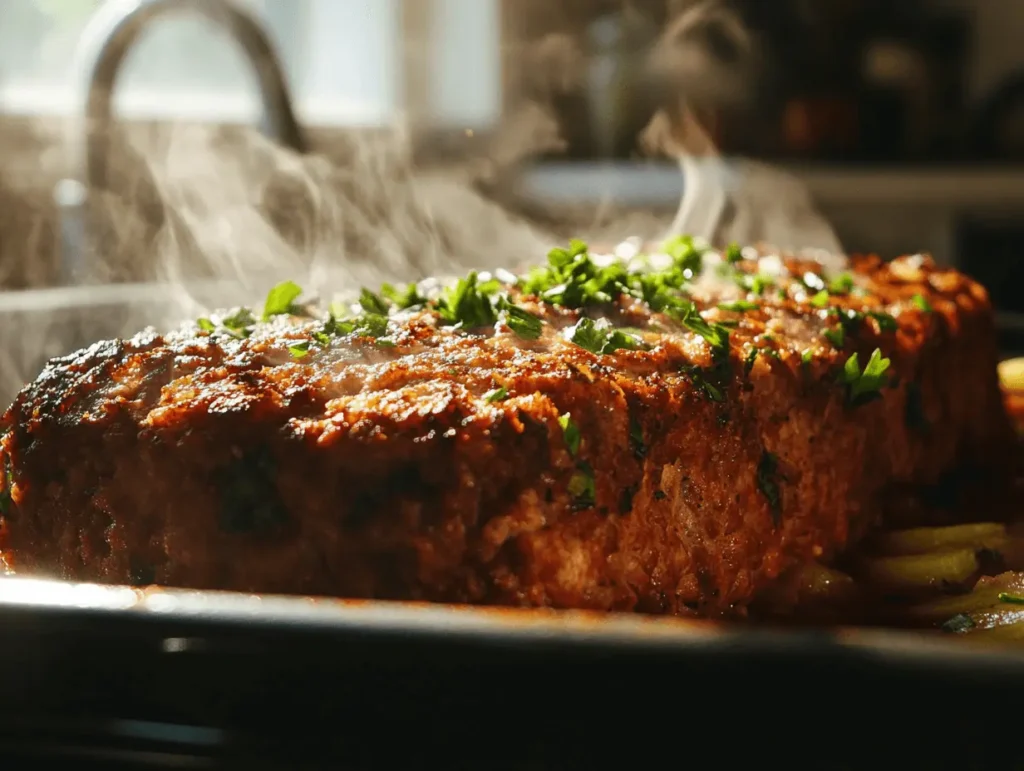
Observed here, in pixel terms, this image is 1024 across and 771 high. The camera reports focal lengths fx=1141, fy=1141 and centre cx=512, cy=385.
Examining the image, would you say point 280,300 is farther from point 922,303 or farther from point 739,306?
point 922,303

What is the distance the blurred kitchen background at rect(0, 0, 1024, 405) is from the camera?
4133 mm

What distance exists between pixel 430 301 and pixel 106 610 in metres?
0.98

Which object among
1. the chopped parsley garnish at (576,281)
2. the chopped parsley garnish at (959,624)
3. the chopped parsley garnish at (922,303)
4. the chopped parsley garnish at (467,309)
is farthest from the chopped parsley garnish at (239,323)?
the chopped parsley garnish at (922,303)

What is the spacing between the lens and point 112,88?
9.87 ft

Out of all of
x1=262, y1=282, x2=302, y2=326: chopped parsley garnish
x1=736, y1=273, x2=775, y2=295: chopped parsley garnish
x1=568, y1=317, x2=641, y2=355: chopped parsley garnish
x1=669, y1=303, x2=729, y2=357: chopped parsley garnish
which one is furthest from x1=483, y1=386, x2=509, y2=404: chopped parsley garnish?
x1=736, y1=273, x2=775, y2=295: chopped parsley garnish

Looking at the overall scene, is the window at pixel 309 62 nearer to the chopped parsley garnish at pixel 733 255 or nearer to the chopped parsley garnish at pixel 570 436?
the chopped parsley garnish at pixel 733 255

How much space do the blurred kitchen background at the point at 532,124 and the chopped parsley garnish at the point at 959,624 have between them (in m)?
2.06

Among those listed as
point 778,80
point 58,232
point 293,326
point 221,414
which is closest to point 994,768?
point 221,414

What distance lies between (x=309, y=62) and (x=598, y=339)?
5129 mm

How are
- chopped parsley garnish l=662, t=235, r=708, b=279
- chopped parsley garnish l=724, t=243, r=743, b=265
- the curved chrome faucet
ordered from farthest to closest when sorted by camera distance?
the curved chrome faucet
chopped parsley garnish l=724, t=243, r=743, b=265
chopped parsley garnish l=662, t=235, r=708, b=279

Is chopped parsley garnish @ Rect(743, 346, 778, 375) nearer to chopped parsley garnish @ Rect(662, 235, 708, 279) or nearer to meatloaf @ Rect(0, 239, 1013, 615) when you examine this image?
meatloaf @ Rect(0, 239, 1013, 615)

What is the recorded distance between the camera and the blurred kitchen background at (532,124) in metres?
4.13

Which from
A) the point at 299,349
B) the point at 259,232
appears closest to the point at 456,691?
the point at 299,349

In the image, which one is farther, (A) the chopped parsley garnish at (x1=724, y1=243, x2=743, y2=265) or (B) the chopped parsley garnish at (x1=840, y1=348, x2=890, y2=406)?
(A) the chopped parsley garnish at (x1=724, y1=243, x2=743, y2=265)
